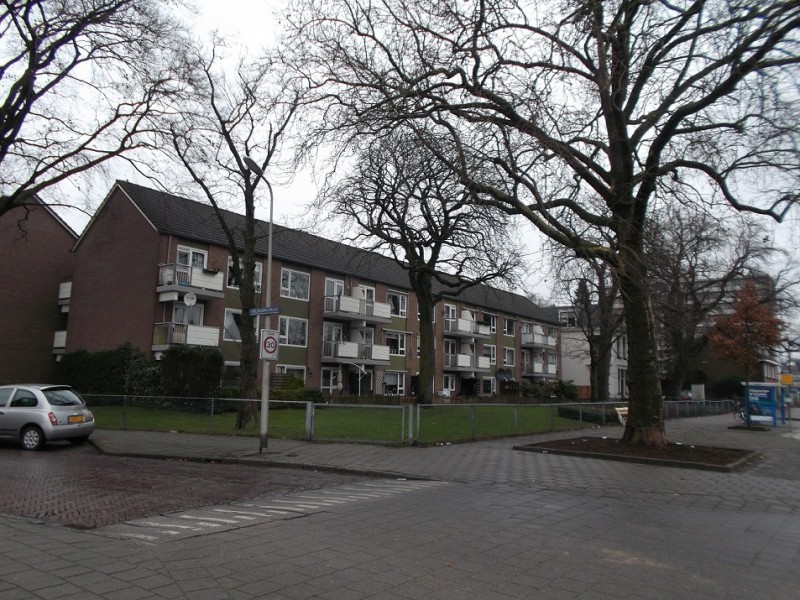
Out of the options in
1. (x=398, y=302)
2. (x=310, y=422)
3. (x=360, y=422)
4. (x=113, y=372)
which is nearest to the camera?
(x=310, y=422)

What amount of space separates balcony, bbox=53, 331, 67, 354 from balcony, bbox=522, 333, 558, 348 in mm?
41661

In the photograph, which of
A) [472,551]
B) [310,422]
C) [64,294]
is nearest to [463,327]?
[64,294]

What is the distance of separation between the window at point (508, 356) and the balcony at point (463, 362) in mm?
6780

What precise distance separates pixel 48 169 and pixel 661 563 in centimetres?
2170

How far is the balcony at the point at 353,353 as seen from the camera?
1506 inches

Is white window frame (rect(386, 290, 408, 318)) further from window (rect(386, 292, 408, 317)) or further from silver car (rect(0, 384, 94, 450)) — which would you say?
silver car (rect(0, 384, 94, 450))

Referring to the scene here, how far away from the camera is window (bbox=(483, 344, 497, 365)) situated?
55.5 m

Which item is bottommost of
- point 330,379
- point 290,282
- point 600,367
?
point 330,379

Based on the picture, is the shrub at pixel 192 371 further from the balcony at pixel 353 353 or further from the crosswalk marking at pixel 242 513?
the crosswalk marking at pixel 242 513

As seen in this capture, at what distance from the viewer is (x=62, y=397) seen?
15.4m

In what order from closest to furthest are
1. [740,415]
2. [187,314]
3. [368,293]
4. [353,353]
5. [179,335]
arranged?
[740,415]
[179,335]
[187,314]
[353,353]
[368,293]

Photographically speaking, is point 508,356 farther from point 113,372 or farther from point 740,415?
point 113,372

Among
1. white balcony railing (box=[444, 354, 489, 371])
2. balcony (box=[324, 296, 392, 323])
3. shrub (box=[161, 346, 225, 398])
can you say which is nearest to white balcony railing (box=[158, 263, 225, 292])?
shrub (box=[161, 346, 225, 398])

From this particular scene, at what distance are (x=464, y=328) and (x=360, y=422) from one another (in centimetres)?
3516
